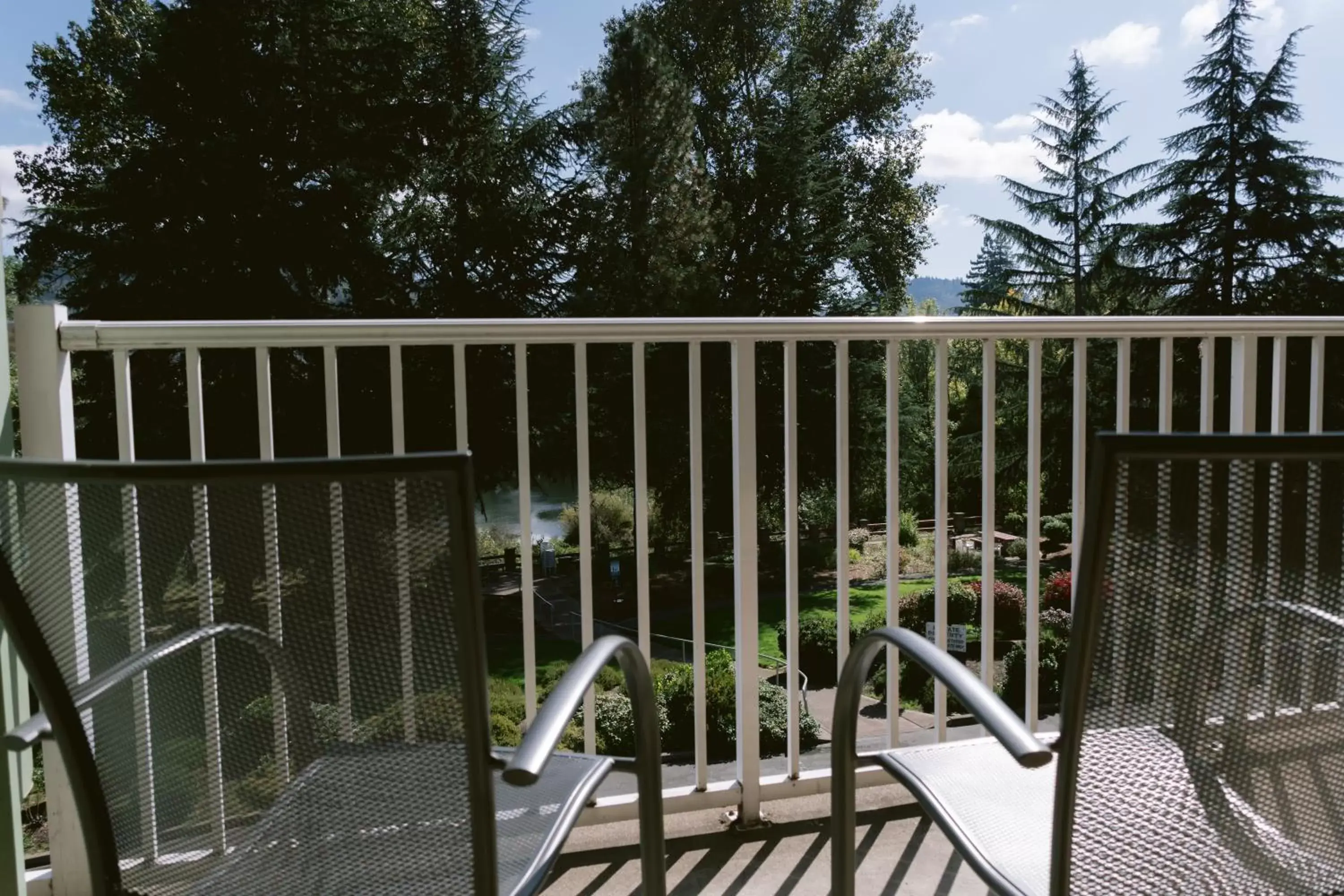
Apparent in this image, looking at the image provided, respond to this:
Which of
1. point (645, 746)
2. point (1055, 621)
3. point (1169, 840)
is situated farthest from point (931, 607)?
point (1169, 840)

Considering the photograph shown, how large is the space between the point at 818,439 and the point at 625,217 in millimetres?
5391

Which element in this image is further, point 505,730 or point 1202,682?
point 505,730

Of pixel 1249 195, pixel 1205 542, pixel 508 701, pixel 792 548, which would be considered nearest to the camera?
pixel 1205 542

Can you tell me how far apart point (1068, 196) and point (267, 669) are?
Answer: 23.3 meters

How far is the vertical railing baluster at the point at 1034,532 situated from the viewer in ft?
7.35

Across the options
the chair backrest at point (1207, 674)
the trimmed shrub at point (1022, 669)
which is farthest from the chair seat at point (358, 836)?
the trimmed shrub at point (1022, 669)

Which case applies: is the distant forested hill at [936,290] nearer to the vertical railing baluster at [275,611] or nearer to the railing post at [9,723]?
the railing post at [9,723]

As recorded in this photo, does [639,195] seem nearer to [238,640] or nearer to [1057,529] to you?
[1057,529]

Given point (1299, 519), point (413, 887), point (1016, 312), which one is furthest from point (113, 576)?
point (1016, 312)

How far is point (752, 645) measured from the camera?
214cm

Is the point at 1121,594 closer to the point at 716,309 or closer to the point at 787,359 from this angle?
the point at 787,359

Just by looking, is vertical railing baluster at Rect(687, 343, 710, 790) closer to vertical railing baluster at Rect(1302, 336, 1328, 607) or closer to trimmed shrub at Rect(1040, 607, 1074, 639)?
vertical railing baluster at Rect(1302, 336, 1328, 607)

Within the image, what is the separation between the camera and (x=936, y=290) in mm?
44312

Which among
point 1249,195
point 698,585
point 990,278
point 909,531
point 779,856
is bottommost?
point 909,531
